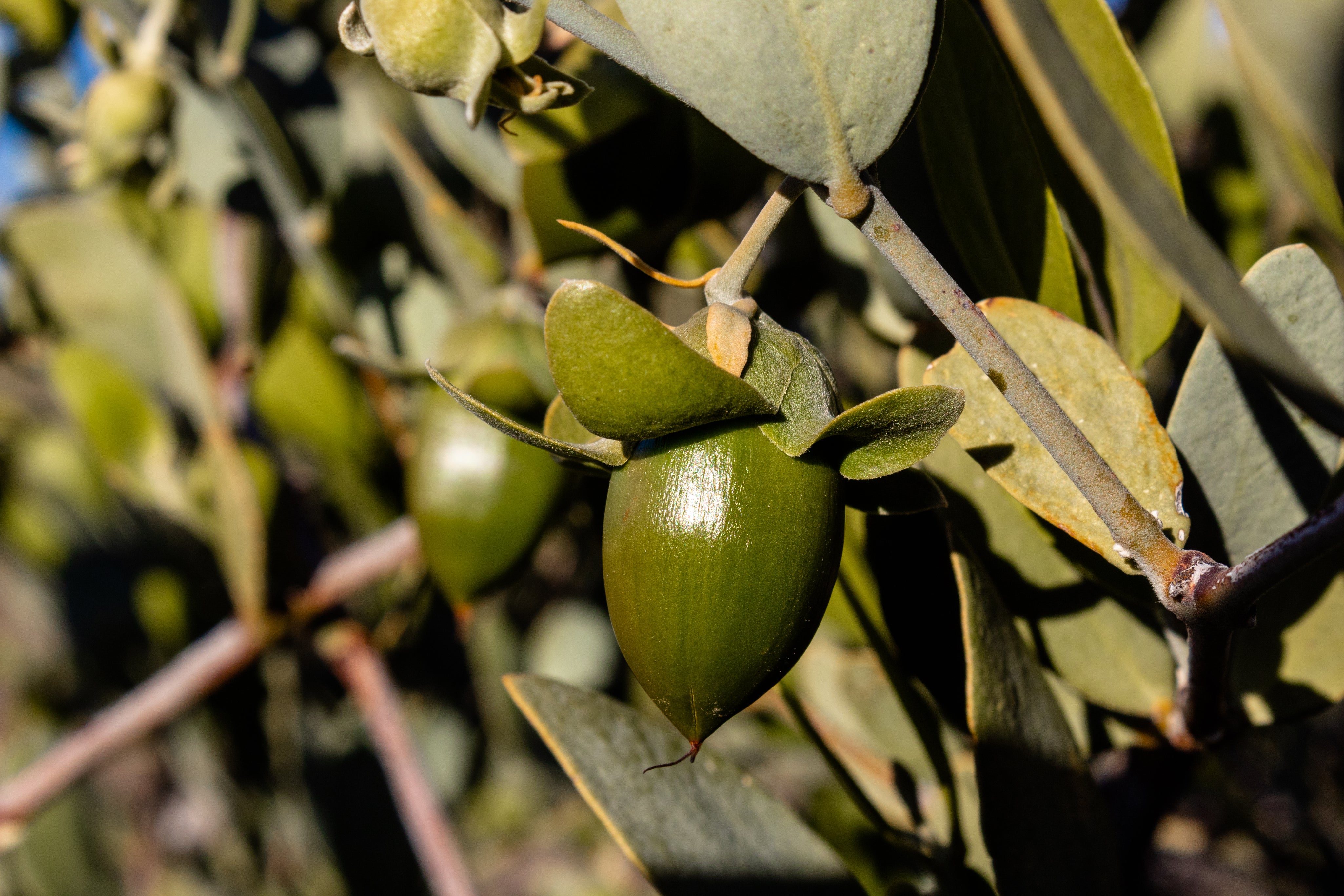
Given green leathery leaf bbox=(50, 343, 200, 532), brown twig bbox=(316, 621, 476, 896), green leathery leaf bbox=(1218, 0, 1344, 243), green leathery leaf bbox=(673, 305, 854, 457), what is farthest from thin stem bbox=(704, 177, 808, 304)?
green leathery leaf bbox=(50, 343, 200, 532)

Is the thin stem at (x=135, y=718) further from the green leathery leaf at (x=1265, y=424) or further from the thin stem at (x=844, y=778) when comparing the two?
the green leathery leaf at (x=1265, y=424)

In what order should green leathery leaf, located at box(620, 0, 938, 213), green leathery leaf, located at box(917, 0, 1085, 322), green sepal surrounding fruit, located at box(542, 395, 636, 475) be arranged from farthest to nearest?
green leathery leaf, located at box(917, 0, 1085, 322)
green sepal surrounding fruit, located at box(542, 395, 636, 475)
green leathery leaf, located at box(620, 0, 938, 213)

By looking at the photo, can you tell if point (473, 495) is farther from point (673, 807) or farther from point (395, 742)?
point (395, 742)

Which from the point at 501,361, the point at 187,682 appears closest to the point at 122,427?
the point at 187,682

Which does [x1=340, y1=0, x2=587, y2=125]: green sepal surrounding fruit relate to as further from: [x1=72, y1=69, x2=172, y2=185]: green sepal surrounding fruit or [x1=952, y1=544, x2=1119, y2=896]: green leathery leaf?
[x1=72, y1=69, x2=172, y2=185]: green sepal surrounding fruit

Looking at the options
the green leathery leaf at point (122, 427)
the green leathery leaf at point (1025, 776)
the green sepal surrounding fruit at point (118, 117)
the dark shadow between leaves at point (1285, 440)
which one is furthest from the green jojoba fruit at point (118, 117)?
the dark shadow between leaves at point (1285, 440)

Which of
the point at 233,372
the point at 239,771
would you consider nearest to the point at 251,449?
the point at 233,372

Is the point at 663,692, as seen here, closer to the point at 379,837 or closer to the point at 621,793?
the point at 621,793

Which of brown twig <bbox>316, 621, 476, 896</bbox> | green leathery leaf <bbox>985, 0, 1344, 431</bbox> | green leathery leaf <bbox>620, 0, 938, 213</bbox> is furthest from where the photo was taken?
brown twig <bbox>316, 621, 476, 896</bbox>
